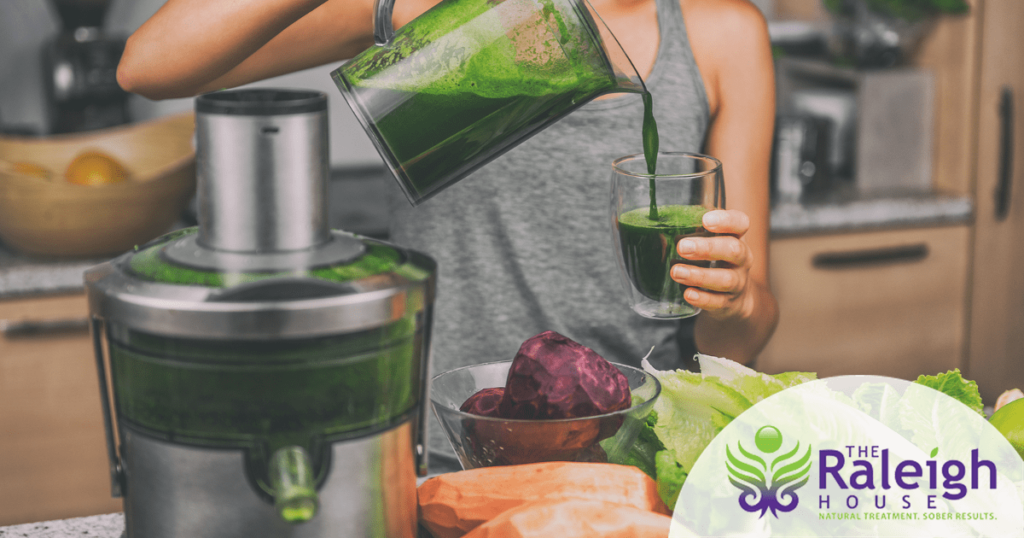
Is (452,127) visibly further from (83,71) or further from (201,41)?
(83,71)

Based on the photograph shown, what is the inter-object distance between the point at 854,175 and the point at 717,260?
1.70 metres

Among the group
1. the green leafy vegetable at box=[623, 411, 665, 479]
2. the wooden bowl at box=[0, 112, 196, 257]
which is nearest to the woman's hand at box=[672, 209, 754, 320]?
the green leafy vegetable at box=[623, 411, 665, 479]

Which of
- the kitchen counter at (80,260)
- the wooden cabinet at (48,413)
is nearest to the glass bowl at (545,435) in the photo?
the kitchen counter at (80,260)

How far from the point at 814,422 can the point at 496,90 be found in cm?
33

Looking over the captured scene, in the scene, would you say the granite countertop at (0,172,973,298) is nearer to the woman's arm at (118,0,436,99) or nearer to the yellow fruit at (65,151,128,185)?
the yellow fruit at (65,151,128,185)

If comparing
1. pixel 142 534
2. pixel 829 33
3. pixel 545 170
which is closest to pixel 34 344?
pixel 545 170

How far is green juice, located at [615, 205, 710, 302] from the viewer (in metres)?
0.73

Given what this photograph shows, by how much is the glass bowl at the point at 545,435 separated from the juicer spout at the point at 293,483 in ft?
0.57

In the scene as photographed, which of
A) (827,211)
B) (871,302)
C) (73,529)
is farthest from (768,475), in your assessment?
(871,302)


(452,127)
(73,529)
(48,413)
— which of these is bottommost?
(48,413)

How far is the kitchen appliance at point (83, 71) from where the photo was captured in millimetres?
1972

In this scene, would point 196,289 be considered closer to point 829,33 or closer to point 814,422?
point 814,422

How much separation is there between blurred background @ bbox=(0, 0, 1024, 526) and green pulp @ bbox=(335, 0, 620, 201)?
1178mm

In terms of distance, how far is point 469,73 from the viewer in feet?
2.15
